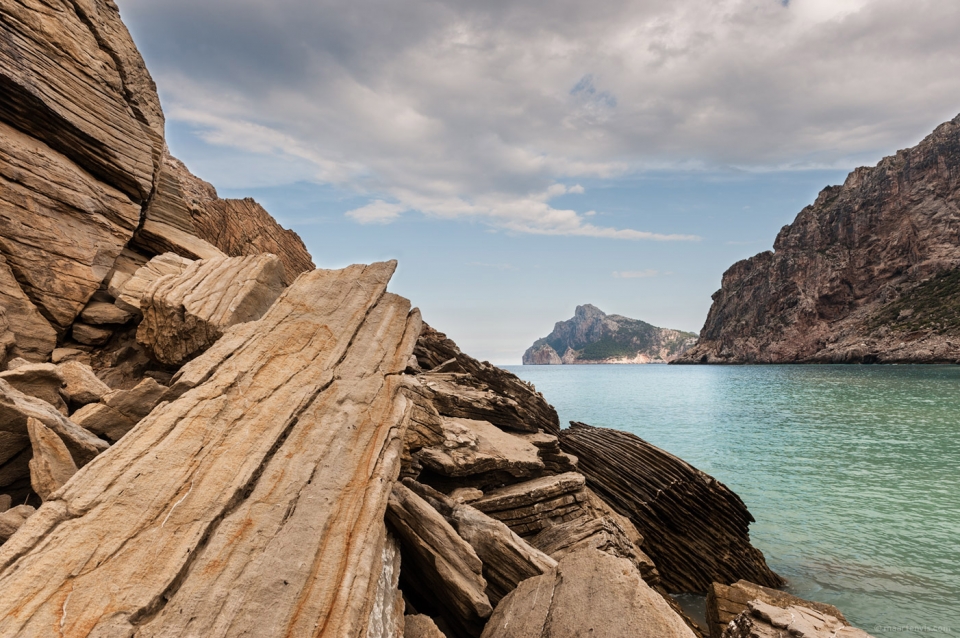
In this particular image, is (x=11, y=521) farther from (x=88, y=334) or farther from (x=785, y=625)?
(x=785, y=625)

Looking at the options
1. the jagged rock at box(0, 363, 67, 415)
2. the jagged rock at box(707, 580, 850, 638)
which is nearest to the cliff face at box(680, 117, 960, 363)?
the jagged rock at box(707, 580, 850, 638)

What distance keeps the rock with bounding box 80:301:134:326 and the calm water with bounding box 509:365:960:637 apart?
18.3 m

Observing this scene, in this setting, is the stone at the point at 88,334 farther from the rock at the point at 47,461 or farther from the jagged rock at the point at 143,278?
the rock at the point at 47,461

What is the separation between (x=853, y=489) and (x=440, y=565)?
25.1 m

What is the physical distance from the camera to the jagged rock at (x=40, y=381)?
264 inches

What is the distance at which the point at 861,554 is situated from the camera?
15.8 metres

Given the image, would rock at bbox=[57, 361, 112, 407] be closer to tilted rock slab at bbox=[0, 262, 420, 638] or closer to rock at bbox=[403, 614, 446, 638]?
tilted rock slab at bbox=[0, 262, 420, 638]

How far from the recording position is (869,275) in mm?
150375

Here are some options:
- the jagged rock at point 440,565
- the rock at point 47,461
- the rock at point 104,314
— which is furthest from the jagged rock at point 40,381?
the jagged rock at point 440,565

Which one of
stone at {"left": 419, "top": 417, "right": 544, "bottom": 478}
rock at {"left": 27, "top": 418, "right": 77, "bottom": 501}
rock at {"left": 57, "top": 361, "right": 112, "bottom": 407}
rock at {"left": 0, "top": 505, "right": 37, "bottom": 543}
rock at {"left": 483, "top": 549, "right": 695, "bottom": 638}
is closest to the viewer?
rock at {"left": 0, "top": 505, "right": 37, "bottom": 543}

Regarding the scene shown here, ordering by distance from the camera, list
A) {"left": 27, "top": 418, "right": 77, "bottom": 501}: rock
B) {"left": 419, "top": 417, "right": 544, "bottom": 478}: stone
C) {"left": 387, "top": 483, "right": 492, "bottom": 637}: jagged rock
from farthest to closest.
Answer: {"left": 419, "top": 417, "right": 544, "bottom": 478}: stone → {"left": 387, "top": 483, "right": 492, "bottom": 637}: jagged rock → {"left": 27, "top": 418, "right": 77, "bottom": 501}: rock

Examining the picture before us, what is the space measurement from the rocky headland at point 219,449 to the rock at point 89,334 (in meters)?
0.04

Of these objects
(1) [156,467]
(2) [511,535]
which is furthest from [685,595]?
(1) [156,467]

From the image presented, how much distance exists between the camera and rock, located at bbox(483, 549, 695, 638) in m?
4.95
